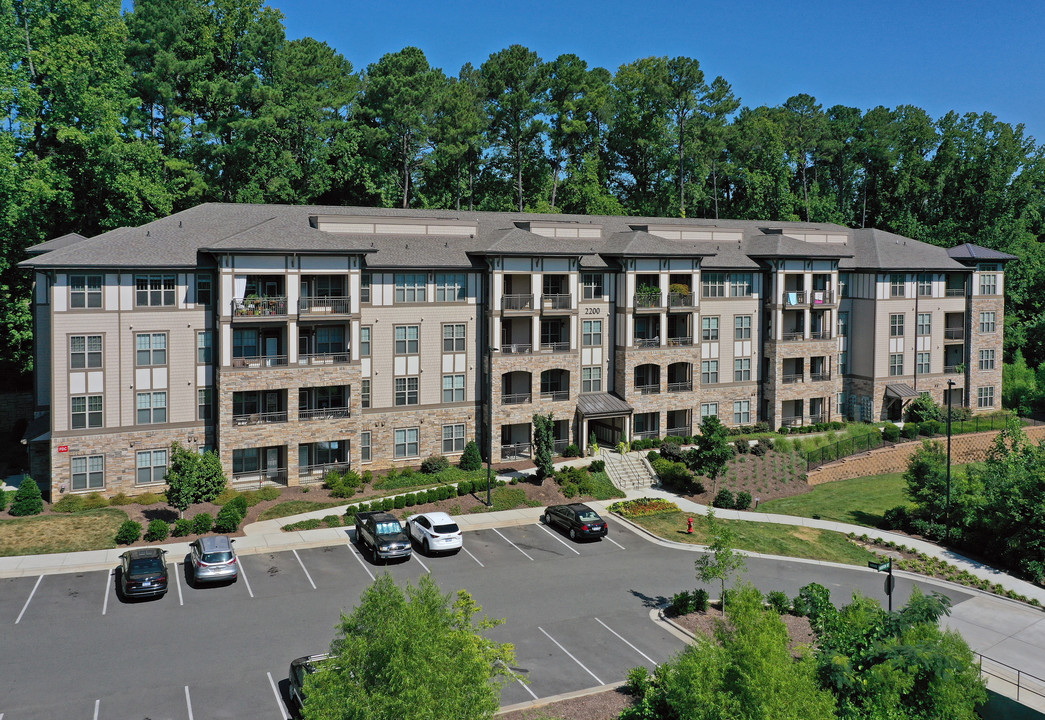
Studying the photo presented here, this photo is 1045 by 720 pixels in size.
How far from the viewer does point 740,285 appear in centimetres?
5953

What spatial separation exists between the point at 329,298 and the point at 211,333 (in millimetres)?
6286

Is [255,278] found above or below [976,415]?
above

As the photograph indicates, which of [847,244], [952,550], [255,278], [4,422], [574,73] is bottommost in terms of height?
[952,550]

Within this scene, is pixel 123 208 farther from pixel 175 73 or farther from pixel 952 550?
pixel 952 550

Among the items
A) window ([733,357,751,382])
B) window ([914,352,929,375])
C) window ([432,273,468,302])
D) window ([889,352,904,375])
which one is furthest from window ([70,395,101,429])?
window ([914,352,929,375])

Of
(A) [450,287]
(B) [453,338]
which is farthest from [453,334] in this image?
(A) [450,287]

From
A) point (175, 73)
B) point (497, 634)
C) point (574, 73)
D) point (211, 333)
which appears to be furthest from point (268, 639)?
point (574, 73)

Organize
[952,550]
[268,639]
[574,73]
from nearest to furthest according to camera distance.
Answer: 1. [268,639]
2. [952,550]
3. [574,73]

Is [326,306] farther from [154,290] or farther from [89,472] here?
[89,472]

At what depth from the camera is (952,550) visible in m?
42.8

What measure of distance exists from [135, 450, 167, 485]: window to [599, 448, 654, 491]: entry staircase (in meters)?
24.3

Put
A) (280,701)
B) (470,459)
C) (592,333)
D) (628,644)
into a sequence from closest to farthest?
1. (280,701)
2. (628,644)
3. (470,459)
4. (592,333)

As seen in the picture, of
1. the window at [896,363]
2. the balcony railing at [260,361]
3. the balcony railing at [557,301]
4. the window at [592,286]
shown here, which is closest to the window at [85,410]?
the balcony railing at [260,361]

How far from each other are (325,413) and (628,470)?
17956 millimetres
